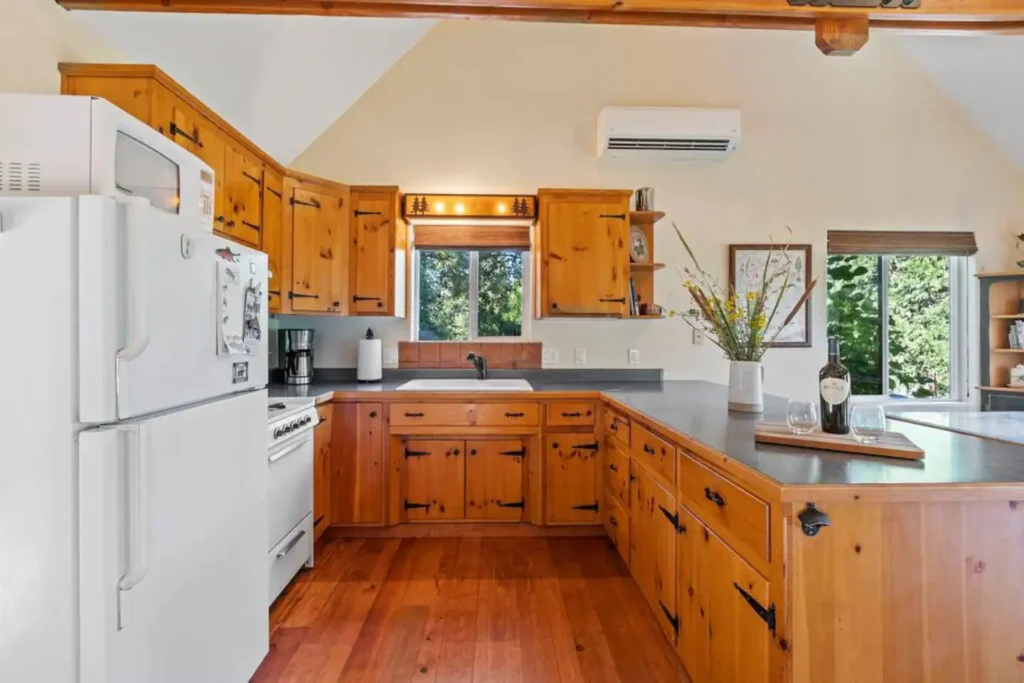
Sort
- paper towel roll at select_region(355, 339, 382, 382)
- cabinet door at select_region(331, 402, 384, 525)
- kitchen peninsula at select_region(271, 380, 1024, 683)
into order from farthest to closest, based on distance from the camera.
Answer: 1. paper towel roll at select_region(355, 339, 382, 382)
2. cabinet door at select_region(331, 402, 384, 525)
3. kitchen peninsula at select_region(271, 380, 1024, 683)

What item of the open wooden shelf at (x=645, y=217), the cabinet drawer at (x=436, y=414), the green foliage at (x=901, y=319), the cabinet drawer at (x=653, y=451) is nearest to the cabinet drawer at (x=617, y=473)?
the cabinet drawer at (x=653, y=451)

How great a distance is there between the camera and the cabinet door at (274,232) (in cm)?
252

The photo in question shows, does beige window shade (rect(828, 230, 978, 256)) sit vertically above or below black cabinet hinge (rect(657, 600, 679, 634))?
above

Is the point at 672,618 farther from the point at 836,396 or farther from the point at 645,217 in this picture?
the point at 645,217

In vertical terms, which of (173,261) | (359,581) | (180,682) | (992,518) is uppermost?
(173,261)

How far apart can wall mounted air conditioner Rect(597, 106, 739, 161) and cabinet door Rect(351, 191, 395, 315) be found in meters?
1.47

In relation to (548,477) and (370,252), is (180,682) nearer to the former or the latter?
(548,477)

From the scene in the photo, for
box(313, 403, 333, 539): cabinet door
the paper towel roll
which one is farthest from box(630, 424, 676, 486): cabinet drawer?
the paper towel roll

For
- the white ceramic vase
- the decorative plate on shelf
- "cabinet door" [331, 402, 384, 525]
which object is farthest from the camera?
the decorative plate on shelf

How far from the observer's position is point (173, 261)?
44.0 inches

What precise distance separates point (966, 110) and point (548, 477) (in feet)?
12.0

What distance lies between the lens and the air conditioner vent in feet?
3.92

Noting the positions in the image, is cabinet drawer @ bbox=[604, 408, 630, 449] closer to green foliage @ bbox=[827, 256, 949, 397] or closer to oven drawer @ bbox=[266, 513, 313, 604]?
oven drawer @ bbox=[266, 513, 313, 604]

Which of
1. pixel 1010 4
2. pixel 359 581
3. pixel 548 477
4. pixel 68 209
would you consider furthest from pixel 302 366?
pixel 1010 4
